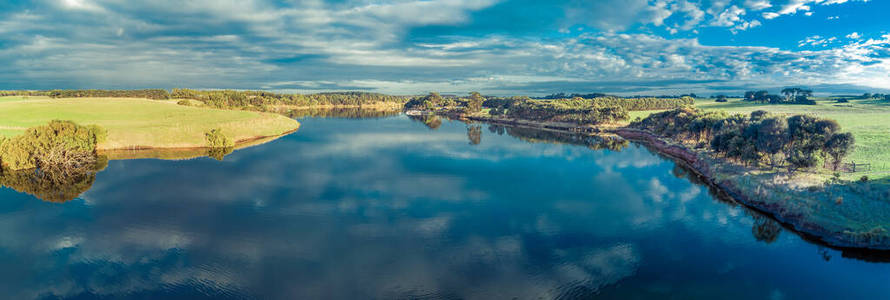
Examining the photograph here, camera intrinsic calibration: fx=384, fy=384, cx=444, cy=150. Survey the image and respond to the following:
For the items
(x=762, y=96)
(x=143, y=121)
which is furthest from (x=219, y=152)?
(x=762, y=96)

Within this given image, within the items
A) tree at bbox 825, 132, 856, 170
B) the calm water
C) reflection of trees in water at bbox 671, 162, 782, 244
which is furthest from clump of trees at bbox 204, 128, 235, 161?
tree at bbox 825, 132, 856, 170

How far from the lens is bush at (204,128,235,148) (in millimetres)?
77375

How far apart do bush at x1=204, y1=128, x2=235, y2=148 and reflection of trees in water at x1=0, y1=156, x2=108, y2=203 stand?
72.7ft

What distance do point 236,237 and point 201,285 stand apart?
750 centimetres

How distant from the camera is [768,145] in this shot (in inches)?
1962

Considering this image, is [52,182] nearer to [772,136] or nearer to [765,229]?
[765,229]

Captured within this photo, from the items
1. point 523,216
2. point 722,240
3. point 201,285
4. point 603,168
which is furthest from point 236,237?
point 603,168

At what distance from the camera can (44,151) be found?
52031 millimetres

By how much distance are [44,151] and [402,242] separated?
55.8 m

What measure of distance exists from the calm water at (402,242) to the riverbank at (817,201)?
1.78 metres

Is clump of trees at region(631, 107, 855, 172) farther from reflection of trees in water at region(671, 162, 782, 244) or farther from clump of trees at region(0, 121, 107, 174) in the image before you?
clump of trees at region(0, 121, 107, 174)

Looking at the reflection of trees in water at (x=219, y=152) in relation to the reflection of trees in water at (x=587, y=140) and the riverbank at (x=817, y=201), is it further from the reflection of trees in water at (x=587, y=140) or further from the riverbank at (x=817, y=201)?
the riverbank at (x=817, y=201)

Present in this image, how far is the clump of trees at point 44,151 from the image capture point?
51.7 meters

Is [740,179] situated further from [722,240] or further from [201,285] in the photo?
[201,285]
